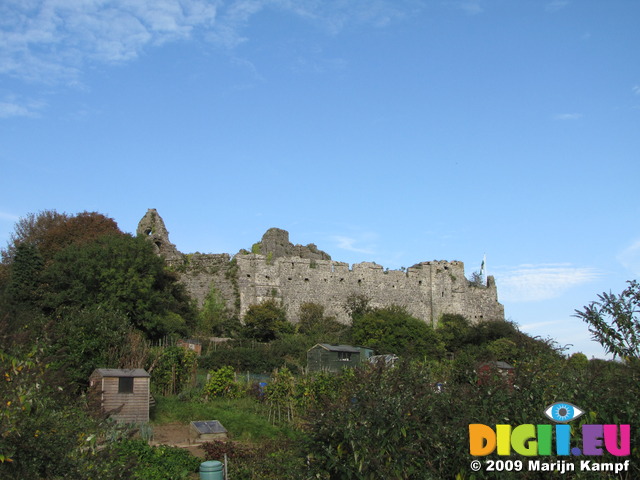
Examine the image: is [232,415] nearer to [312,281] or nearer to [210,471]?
[210,471]

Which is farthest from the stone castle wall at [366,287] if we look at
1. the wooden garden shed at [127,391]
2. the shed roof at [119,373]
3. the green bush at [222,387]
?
the wooden garden shed at [127,391]

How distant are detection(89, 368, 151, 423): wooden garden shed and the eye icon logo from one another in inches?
472

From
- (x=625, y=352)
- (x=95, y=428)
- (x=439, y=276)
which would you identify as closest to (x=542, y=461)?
(x=625, y=352)

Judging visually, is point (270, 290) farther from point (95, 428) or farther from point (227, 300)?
point (95, 428)

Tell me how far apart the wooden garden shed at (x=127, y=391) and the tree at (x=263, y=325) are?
15.1 metres

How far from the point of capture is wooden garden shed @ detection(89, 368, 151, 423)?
1737 cm

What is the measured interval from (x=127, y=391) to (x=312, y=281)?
20259mm

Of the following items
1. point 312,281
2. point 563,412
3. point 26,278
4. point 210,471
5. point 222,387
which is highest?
point 312,281

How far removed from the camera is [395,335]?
3234 cm

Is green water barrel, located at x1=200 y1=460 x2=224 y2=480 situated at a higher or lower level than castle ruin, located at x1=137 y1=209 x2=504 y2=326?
lower

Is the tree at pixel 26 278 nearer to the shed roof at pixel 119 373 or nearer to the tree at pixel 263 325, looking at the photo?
the shed roof at pixel 119 373

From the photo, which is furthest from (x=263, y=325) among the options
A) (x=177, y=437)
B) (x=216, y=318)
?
(x=177, y=437)

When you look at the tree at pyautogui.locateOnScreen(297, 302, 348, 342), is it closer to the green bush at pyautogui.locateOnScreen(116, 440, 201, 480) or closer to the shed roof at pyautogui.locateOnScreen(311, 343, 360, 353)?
the shed roof at pyautogui.locateOnScreen(311, 343, 360, 353)

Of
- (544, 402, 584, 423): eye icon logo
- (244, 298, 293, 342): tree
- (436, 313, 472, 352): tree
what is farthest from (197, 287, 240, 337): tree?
(544, 402, 584, 423): eye icon logo
